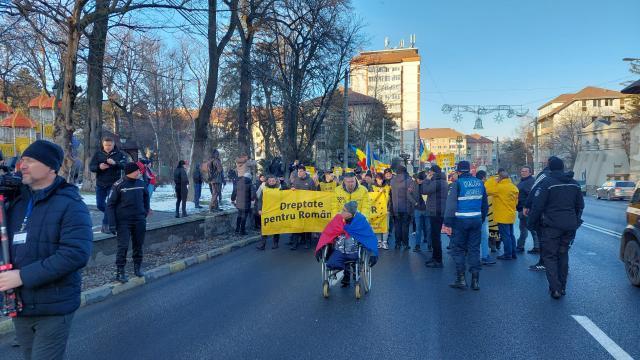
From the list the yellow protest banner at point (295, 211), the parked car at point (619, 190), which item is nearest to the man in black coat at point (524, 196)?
the yellow protest banner at point (295, 211)

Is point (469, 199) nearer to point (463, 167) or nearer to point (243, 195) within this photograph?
point (463, 167)

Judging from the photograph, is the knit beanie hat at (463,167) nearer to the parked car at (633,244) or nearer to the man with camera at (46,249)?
the parked car at (633,244)

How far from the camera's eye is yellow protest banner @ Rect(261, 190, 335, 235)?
475 inches

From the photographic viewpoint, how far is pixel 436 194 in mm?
10039

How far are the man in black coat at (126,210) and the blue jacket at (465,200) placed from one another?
5.02m

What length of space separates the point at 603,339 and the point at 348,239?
3.41 metres

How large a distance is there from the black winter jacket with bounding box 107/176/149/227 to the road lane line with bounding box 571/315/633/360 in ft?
21.3

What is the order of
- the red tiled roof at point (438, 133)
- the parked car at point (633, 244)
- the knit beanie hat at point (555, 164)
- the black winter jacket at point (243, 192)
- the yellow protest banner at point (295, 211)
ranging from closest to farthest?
the knit beanie hat at point (555, 164)
the parked car at point (633, 244)
the yellow protest banner at point (295, 211)
the black winter jacket at point (243, 192)
the red tiled roof at point (438, 133)

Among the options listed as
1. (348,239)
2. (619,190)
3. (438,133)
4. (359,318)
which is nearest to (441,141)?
(438,133)

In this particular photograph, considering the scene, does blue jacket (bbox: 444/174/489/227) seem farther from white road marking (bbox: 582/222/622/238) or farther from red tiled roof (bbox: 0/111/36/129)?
red tiled roof (bbox: 0/111/36/129)

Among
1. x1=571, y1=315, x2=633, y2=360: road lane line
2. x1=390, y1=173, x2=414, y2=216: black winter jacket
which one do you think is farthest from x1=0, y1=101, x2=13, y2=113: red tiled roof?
x1=571, y1=315, x2=633, y2=360: road lane line

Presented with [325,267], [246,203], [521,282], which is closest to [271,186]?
[246,203]

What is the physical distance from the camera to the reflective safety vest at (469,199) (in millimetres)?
7645

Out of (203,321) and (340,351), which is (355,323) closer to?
(340,351)
